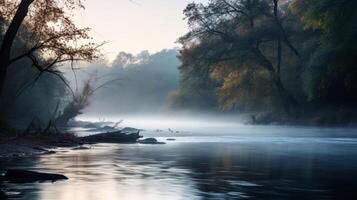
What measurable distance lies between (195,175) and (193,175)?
71 mm

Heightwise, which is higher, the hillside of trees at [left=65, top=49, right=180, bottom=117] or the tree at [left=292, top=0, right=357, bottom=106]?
the hillside of trees at [left=65, top=49, right=180, bottom=117]

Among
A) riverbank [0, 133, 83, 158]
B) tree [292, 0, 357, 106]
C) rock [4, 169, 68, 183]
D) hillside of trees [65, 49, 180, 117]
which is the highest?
→ hillside of trees [65, 49, 180, 117]

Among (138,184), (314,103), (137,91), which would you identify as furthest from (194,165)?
(137,91)

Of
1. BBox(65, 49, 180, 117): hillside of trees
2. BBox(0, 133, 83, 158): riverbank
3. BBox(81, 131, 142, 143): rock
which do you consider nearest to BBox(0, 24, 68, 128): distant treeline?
BBox(81, 131, 142, 143): rock

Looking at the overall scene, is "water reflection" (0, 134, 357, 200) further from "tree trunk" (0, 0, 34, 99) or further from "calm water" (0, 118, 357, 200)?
"tree trunk" (0, 0, 34, 99)

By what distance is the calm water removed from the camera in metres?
13.6

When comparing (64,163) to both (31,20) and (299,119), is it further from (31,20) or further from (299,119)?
(299,119)

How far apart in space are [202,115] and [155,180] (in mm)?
76292

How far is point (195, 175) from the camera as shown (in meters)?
17.4

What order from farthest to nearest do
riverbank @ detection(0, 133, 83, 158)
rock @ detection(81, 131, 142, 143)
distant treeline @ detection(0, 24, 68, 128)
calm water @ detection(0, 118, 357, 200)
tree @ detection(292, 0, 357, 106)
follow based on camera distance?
distant treeline @ detection(0, 24, 68, 128) → tree @ detection(292, 0, 357, 106) → rock @ detection(81, 131, 142, 143) → riverbank @ detection(0, 133, 83, 158) → calm water @ detection(0, 118, 357, 200)

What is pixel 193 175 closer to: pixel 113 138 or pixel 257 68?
pixel 113 138

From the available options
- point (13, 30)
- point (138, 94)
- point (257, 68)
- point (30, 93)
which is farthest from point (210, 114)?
point (138, 94)

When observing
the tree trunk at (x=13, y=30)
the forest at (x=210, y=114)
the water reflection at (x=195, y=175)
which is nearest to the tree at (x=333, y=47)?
the forest at (x=210, y=114)

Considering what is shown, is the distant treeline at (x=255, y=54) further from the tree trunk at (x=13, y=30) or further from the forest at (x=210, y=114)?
the tree trunk at (x=13, y=30)
